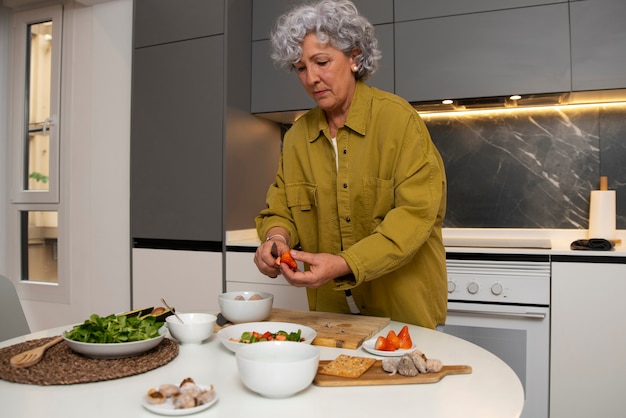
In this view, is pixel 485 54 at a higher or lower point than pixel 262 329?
higher

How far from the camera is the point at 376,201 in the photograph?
60.7 inches

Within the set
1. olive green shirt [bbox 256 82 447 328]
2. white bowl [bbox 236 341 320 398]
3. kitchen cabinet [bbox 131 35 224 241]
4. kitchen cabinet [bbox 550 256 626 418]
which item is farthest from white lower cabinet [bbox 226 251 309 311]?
white bowl [bbox 236 341 320 398]

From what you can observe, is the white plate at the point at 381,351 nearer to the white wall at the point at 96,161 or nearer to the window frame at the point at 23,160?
the white wall at the point at 96,161

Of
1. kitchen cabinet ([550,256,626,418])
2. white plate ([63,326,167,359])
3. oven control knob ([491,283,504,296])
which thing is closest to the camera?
white plate ([63,326,167,359])

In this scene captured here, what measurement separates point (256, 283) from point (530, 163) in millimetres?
1574

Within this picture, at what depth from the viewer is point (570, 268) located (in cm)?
227

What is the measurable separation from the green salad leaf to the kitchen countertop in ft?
5.25

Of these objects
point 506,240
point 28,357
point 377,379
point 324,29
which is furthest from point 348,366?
point 506,240

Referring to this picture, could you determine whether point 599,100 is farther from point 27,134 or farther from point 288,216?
point 27,134

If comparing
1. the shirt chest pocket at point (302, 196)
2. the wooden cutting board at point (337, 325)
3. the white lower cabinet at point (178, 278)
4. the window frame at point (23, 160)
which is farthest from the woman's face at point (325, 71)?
the window frame at point (23, 160)

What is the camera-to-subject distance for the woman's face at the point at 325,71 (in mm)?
1535

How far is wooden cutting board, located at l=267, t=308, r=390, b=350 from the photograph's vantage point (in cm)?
119

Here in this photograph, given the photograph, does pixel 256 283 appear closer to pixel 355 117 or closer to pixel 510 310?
pixel 510 310

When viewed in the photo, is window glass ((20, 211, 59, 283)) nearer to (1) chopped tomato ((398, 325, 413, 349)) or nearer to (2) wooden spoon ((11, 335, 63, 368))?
(2) wooden spoon ((11, 335, 63, 368))
